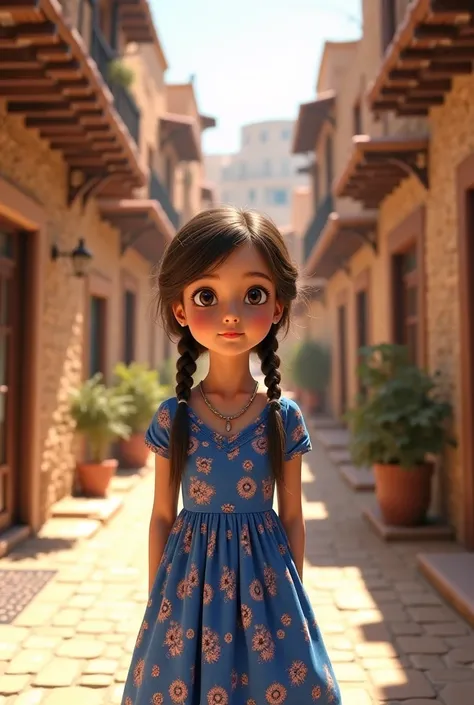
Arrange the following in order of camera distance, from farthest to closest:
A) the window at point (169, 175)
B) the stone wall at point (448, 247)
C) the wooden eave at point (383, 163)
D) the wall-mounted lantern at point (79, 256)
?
the window at point (169, 175) → the wall-mounted lantern at point (79, 256) → the wooden eave at point (383, 163) → the stone wall at point (448, 247)

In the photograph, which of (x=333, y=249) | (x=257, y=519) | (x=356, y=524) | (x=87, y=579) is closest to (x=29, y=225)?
(x=87, y=579)

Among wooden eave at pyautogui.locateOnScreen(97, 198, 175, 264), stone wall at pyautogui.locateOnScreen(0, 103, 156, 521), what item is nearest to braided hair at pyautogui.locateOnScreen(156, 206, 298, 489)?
stone wall at pyautogui.locateOnScreen(0, 103, 156, 521)

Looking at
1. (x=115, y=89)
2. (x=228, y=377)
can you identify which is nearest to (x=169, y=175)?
(x=115, y=89)

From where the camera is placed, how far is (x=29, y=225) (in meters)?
5.94

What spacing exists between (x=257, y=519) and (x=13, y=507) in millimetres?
4511

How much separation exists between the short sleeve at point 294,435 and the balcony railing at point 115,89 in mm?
7068

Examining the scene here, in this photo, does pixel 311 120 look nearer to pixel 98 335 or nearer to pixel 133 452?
pixel 98 335

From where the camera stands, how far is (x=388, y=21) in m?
7.96

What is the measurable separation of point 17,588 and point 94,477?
2789 mm

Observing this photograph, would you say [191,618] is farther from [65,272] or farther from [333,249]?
[333,249]

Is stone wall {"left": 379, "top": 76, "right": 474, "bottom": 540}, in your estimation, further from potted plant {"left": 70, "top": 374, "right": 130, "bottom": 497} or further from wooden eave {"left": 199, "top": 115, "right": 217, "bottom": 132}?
wooden eave {"left": 199, "top": 115, "right": 217, "bottom": 132}

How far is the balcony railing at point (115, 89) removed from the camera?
8255 mm

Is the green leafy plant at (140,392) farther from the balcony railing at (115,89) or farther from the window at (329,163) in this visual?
the window at (329,163)

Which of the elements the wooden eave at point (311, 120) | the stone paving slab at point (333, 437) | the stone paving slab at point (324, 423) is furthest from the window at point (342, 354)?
the wooden eave at point (311, 120)
